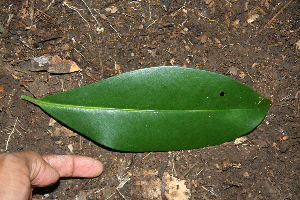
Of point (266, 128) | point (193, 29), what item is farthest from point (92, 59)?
point (266, 128)

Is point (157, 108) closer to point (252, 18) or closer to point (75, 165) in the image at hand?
point (75, 165)

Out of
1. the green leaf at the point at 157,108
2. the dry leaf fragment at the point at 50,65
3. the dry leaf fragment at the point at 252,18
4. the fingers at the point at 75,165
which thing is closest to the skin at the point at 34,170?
the fingers at the point at 75,165

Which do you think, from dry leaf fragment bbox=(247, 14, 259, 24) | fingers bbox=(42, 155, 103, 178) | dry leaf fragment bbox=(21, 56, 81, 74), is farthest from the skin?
dry leaf fragment bbox=(247, 14, 259, 24)

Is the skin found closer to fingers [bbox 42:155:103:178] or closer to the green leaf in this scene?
fingers [bbox 42:155:103:178]

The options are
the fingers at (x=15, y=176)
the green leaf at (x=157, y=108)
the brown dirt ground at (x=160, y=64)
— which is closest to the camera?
the fingers at (x=15, y=176)

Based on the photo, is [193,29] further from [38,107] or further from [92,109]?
[38,107]

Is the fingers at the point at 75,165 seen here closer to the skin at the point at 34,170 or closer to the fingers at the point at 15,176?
the skin at the point at 34,170

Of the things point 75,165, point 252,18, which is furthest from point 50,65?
point 252,18
